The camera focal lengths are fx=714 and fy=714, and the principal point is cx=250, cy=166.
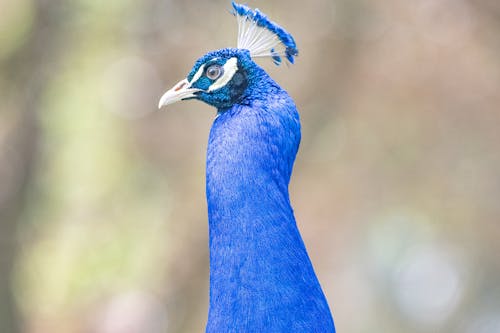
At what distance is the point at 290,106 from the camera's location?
2.06m

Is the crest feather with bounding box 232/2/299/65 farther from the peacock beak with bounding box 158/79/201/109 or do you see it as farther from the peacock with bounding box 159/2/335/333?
the peacock beak with bounding box 158/79/201/109

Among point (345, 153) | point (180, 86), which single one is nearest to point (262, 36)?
point (180, 86)

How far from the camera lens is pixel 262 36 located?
7.10 ft

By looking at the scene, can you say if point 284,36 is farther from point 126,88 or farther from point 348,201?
point 126,88

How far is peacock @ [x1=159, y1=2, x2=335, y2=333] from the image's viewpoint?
1871 millimetres

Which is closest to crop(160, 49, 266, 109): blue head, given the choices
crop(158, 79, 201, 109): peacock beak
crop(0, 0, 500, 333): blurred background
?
crop(158, 79, 201, 109): peacock beak

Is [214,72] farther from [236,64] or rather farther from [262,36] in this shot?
[262,36]

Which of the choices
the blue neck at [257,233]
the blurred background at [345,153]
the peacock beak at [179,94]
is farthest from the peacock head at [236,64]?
the blurred background at [345,153]

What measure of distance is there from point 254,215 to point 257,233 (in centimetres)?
5

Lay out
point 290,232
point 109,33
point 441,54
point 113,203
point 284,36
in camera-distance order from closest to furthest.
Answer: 1. point 290,232
2. point 284,36
3. point 441,54
4. point 109,33
5. point 113,203

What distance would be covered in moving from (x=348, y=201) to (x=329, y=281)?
659 millimetres

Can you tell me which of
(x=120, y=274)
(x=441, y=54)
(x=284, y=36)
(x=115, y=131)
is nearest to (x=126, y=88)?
(x=115, y=131)

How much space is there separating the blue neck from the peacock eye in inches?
6.0

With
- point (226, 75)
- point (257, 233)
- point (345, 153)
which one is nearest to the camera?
point (257, 233)
